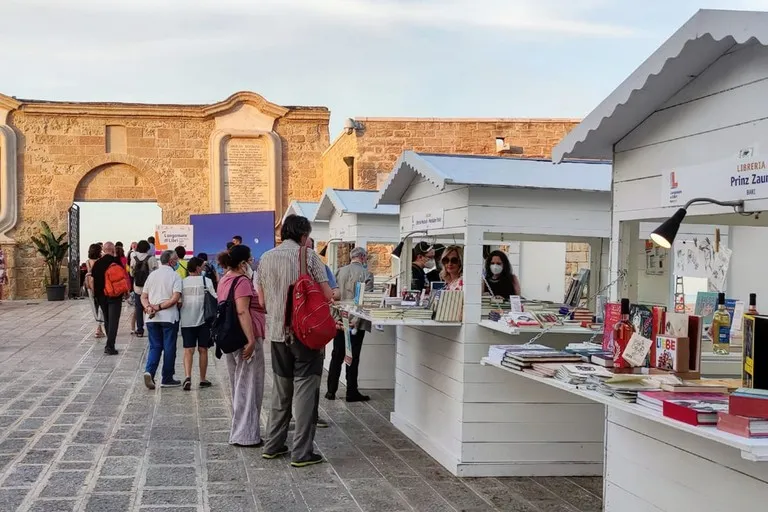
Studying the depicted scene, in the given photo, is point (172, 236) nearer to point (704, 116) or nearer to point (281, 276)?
point (281, 276)

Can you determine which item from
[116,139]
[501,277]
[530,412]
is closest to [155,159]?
[116,139]

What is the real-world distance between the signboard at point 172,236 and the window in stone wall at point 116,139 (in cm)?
733

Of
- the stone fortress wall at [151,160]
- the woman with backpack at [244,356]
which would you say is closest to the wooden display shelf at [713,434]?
the woman with backpack at [244,356]

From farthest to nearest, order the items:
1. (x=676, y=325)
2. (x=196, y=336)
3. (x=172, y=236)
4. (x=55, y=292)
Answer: (x=55, y=292) → (x=172, y=236) → (x=196, y=336) → (x=676, y=325)

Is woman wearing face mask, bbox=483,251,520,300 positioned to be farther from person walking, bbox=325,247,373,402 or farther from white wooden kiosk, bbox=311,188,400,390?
white wooden kiosk, bbox=311,188,400,390

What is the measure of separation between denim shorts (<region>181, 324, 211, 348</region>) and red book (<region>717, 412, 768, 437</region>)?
6389mm

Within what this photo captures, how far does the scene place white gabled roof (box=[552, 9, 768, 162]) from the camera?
308 cm

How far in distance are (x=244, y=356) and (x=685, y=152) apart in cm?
364

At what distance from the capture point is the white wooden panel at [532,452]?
5340 mm

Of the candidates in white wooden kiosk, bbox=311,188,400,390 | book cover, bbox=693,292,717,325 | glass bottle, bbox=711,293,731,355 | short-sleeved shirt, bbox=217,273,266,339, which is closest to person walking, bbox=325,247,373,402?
white wooden kiosk, bbox=311,188,400,390

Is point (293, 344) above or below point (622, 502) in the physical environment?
above

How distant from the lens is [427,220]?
6.25 metres

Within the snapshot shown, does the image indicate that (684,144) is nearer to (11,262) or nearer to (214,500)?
(214,500)

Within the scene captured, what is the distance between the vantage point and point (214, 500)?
4.64 meters
